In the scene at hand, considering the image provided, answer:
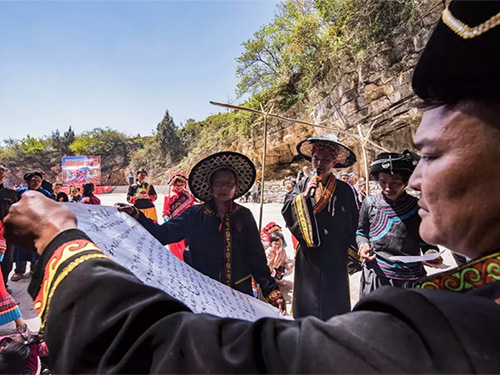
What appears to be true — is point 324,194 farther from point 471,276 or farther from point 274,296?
point 471,276

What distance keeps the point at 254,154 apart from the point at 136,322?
23029mm

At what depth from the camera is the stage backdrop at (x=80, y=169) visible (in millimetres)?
37781

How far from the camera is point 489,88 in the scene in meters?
0.54

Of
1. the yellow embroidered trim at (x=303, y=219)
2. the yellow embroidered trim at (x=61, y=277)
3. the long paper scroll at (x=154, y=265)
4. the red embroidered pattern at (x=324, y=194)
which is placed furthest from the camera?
the red embroidered pattern at (x=324, y=194)

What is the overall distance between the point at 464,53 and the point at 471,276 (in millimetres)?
436

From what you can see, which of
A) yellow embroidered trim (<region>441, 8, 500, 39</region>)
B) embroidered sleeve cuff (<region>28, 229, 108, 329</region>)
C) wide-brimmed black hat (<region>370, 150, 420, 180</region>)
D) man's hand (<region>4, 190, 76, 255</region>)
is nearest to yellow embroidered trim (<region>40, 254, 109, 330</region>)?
embroidered sleeve cuff (<region>28, 229, 108, 329</region>)

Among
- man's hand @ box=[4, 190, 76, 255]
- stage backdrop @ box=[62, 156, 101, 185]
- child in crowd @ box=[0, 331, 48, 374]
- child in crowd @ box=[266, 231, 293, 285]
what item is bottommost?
child in crowd @ box=[266, 231, 293, 285]

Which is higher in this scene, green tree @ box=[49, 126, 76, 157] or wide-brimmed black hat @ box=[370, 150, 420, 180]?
green tree @ box=[49, 126, 76, 157]

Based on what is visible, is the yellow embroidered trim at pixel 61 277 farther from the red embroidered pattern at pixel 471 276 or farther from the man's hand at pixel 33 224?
the red embroidered pattern at pixel 471 276

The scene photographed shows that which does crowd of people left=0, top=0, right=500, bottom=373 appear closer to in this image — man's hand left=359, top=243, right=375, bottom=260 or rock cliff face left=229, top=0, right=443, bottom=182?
man's hand left=359, top=243, right=375, bottom=260

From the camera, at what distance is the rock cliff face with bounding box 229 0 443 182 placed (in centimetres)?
1281

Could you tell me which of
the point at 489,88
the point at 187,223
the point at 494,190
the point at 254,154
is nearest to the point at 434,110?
the point at 489,88

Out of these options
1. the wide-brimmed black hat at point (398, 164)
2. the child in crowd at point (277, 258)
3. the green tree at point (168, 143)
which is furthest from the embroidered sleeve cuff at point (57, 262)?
the green tree at point (168, 143)

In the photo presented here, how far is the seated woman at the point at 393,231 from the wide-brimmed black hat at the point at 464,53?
6.76ft
